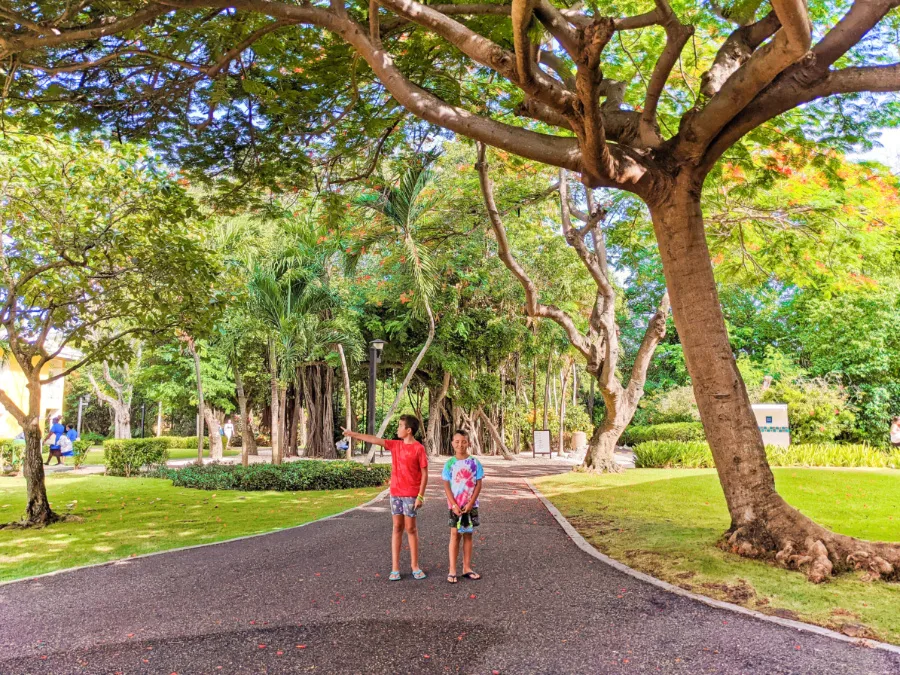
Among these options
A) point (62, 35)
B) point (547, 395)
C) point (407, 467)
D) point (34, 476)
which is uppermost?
point (62, 35)

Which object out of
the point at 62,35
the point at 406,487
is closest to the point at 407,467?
the point at 406,487

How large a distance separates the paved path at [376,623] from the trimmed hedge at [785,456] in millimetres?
12141

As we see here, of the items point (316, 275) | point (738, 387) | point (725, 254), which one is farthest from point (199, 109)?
point (725, 254)

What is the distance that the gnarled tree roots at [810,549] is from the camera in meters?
5.25

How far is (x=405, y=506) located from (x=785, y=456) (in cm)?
1507

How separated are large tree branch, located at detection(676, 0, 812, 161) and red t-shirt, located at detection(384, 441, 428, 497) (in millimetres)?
4230

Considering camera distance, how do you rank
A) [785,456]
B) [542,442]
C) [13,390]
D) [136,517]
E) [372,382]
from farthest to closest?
1. [542,442]
2. [13,390]
3. [785,456]
4. [372,382]
5. [136,517]

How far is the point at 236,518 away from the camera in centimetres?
970

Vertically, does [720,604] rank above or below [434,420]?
below

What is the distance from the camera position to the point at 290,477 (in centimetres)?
1405

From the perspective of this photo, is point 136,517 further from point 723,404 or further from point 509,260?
point 723,404

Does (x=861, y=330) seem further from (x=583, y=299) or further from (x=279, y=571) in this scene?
(x=279, y=571)

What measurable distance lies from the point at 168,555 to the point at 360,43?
6.02 metres

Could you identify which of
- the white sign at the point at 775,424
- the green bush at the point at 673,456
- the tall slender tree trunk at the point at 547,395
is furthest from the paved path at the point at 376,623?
the tall slender tree trunk at the point at 547,395
